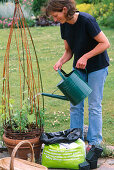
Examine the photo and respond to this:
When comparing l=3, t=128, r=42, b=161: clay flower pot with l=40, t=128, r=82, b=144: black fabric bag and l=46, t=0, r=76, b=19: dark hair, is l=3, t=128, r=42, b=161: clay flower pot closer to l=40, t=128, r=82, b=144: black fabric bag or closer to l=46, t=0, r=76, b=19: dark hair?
l=40, t=128, r=82, b=144: black fabric bag

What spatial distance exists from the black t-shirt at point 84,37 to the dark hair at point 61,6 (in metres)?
0.14

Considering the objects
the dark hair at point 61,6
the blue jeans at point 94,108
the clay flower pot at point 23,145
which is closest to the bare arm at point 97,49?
the blue jeans at point 94,108

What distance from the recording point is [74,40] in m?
2.89

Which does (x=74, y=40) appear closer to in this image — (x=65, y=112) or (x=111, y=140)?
(x=111, y=140)

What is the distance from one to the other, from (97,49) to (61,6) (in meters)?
0.49

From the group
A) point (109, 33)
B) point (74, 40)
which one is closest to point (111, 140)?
point (74, 40)

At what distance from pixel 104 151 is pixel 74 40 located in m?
1.10

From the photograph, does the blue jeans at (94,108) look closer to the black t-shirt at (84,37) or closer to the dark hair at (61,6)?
the black t-shirt at (84,37)

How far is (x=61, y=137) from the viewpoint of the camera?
2760mm

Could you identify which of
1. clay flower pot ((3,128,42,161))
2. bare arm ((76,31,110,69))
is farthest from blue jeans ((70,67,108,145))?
clay flower pot ((3,128,42,161))

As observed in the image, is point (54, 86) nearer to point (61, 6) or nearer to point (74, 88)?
point (74, 88)

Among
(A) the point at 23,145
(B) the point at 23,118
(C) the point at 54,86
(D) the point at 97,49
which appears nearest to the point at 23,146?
(A) the point at 23,145

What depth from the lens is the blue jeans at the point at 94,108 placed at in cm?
290

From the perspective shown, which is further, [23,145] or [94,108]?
[94,108]
